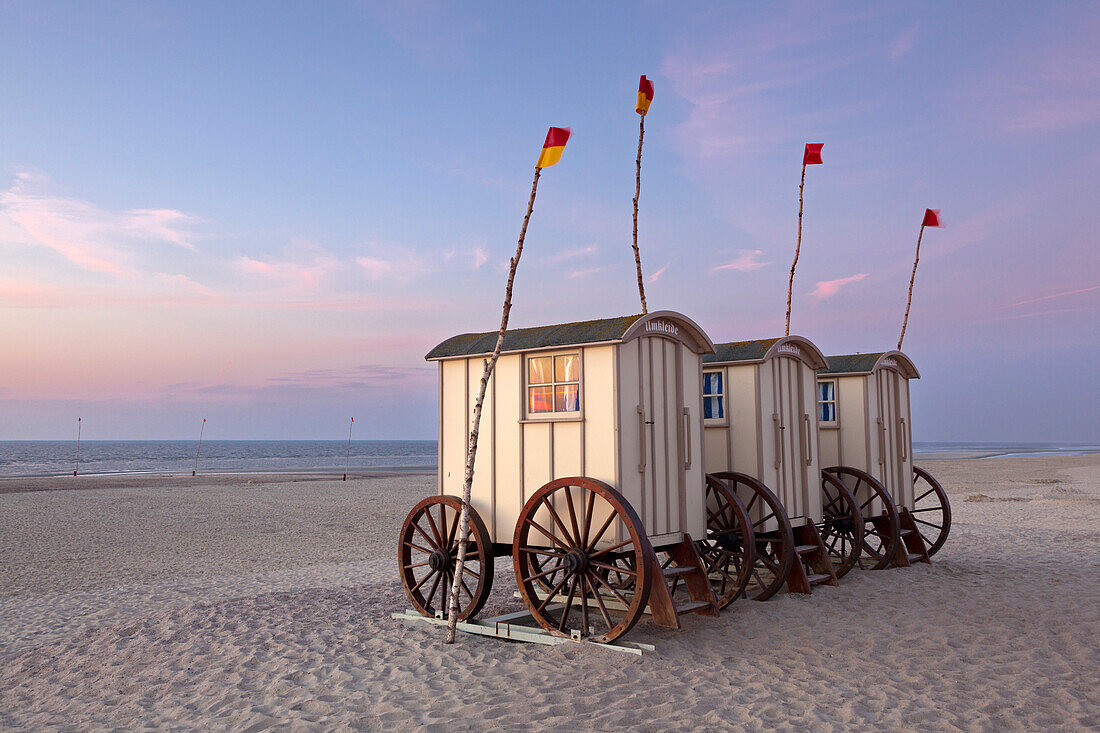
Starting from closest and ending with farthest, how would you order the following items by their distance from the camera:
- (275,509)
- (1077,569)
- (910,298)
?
1. (1077,569)
2. (910,298)
3. (275,509)

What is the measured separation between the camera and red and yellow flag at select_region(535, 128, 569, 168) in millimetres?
8109

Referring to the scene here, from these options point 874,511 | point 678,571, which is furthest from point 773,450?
point 874,511

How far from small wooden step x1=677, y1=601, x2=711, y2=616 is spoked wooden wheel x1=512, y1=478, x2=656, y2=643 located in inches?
14.2

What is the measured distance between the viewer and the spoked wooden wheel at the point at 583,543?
7.26 metres

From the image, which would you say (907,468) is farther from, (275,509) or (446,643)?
(275,509)

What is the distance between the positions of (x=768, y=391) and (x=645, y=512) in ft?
10.4

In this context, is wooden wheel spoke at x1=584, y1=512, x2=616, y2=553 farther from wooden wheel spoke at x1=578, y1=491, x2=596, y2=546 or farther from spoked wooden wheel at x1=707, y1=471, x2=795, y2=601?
spoked wooden wheel at x1=707, y1=471, x2=795, y2=601

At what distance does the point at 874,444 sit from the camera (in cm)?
1253

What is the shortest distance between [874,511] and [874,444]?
3.40 ft

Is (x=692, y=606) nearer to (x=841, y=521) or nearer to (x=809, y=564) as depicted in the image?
(x=809, y=564)

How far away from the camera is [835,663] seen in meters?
7.15

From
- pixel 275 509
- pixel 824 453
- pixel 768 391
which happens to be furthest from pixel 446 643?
pixel 275 509

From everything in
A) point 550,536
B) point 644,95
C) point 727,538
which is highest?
point 644,95

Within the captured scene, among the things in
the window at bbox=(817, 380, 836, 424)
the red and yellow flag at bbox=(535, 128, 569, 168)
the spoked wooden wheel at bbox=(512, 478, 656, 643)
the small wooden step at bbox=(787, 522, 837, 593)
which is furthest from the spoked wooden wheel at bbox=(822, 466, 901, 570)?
the red and yellow flag at bbox=(535, 128, 569, 168)
